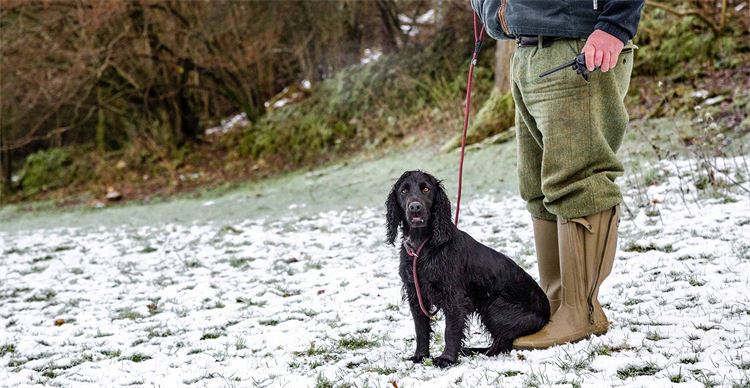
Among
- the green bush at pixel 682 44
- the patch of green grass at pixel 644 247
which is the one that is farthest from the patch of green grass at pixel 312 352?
the green bush at pixel 682 44

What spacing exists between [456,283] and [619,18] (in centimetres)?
110

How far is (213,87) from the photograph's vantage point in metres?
12.6

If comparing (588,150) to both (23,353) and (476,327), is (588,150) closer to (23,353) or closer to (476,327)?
(476,327)

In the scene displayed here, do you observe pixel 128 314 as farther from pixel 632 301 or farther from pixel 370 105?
pixel 370 105

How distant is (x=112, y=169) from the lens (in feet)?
39.7

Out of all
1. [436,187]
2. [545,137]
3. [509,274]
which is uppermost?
[545,137]

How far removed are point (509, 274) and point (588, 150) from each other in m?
0.57

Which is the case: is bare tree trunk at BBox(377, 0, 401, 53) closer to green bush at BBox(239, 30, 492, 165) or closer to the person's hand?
green bush at BBox(239, 30, 492, 165)

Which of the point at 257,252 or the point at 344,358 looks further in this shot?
the point at 257,252

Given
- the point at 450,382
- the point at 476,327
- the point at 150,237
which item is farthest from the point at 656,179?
the point at 150,237

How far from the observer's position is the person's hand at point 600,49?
7.21 ft

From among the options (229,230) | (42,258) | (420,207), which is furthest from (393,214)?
(42,258)

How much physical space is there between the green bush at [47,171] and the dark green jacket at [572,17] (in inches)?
460

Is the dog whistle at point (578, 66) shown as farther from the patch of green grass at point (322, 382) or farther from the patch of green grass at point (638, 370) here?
the patch of green grass at point (322, 382)
